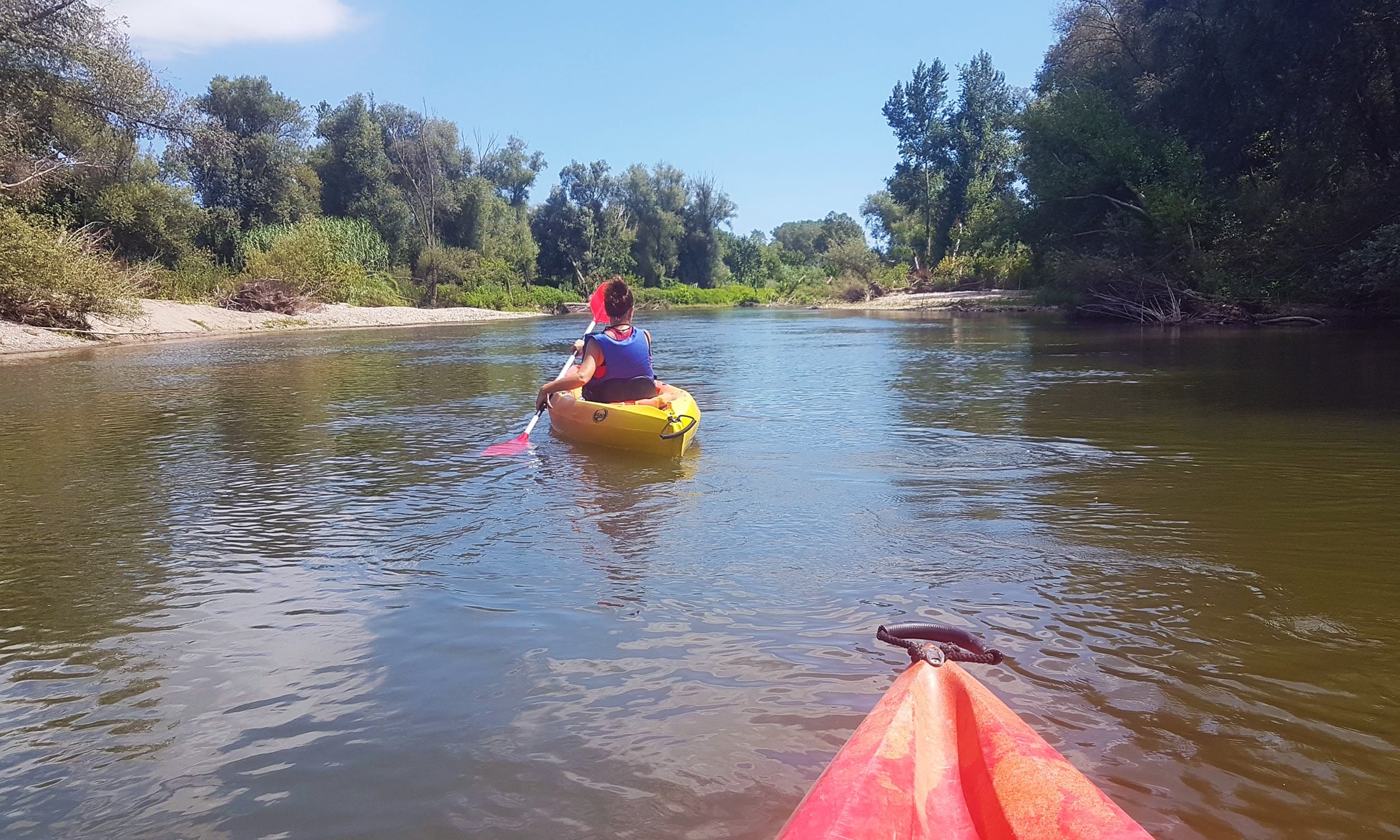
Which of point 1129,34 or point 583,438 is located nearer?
point 583,438

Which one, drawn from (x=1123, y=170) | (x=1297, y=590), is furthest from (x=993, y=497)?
(x=1123, y=170)

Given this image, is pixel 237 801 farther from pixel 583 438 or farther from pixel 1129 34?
pixel 1129 34

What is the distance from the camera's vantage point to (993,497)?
5836 millimetres

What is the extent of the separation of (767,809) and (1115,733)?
113 centimetres

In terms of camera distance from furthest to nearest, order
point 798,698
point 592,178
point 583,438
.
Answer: point 592,178, point 583,438, point 798,698

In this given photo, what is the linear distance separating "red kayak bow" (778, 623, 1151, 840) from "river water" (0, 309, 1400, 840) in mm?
546

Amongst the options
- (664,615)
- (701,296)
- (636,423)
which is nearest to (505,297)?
(701,296)

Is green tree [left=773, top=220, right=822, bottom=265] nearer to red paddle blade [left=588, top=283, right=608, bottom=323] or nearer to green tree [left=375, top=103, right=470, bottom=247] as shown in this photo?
green tree [left=375, top=103, right=470, bottom=247]

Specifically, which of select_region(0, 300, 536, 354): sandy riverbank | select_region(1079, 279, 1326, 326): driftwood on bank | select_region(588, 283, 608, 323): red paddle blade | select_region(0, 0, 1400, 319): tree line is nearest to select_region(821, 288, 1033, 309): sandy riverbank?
select_region(0, 0, 1400, 319): tree line

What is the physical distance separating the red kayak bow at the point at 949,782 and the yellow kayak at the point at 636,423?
518 centimetres

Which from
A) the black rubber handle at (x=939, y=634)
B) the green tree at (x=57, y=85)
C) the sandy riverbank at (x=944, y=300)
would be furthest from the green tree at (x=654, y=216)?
the black rubber handle at (x=939, y=634)

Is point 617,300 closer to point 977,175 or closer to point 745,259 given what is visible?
point 977,175

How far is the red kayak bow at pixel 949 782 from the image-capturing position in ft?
5.72

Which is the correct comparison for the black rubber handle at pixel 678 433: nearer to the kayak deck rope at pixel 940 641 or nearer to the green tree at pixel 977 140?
the kayak deck rope at pixel 940 641
